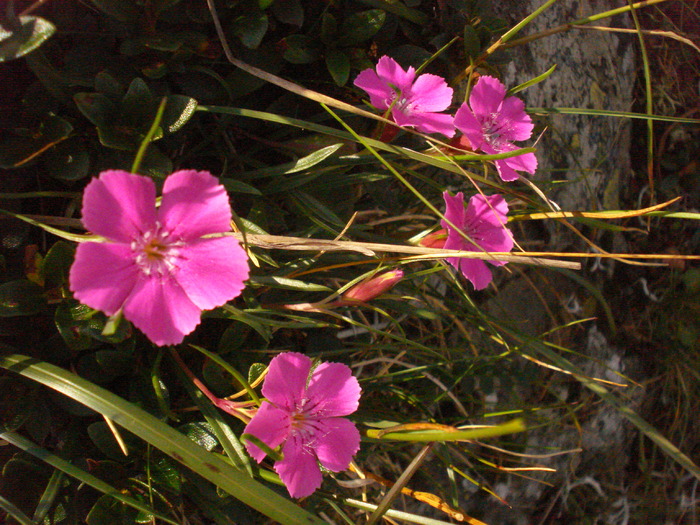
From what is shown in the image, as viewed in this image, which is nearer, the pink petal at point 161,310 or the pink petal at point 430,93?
the pink petal at point 161,310

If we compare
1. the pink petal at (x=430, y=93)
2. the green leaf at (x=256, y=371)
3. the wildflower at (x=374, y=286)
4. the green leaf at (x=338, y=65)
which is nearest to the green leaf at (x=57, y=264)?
the green leaf at (x=256, y=371)

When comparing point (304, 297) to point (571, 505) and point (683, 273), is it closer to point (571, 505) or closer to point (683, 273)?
point (571, 505)

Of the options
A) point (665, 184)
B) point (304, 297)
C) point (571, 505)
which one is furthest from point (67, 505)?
point (665, 184)

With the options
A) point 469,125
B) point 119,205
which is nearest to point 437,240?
point 469,125

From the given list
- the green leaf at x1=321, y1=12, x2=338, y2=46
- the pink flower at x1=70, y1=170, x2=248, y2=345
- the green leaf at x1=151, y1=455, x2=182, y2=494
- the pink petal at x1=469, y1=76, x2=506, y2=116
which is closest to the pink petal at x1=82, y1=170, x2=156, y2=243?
the pink flower at x1=70, y1=170, x2=248, y2=345

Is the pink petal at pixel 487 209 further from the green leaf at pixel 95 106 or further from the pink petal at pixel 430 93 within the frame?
the green leaf at pixel 95 106

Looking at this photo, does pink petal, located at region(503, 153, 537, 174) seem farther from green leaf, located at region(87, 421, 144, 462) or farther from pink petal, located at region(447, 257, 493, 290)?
green leaf, located at region(87, 421, 144, 462)

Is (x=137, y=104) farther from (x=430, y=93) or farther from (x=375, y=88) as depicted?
(x=430, y=93)
